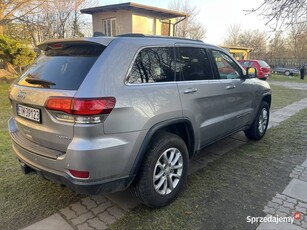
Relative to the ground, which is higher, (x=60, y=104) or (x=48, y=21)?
(x=48, y=21)

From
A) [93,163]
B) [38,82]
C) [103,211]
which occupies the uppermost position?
[38,82]

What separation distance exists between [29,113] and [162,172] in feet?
4.79

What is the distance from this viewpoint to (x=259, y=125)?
15.6 ft

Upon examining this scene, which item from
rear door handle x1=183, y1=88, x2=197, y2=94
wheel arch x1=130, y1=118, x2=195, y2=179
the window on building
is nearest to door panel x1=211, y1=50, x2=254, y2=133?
rear door handle x1=183, y1=88, x2=197, y2=94

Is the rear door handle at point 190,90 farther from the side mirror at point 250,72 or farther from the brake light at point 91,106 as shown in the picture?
the side mirror at point 250,72

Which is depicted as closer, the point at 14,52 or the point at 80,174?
the point at 80,174

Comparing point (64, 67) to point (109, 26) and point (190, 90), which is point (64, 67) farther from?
point (109, 26)

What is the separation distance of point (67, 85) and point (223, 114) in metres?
2.27

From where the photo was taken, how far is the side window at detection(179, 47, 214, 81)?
114 inches

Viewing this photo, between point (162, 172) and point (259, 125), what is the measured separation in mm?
2918

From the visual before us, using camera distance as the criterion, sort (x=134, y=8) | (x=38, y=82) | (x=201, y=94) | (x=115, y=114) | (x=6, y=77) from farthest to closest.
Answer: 1. (x=134, y=8)
2. (x=6, y=77)
3. (x=201, y=94)
4. (x=38, y=82)
5. (x=115, y=114)

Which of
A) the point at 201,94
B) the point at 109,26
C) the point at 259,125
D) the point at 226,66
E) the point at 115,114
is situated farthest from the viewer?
the point at 109,26

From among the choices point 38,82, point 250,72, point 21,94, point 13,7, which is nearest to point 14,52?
point 13,7

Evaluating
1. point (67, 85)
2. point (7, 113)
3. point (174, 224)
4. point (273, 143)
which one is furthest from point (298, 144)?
point (7, 113)
